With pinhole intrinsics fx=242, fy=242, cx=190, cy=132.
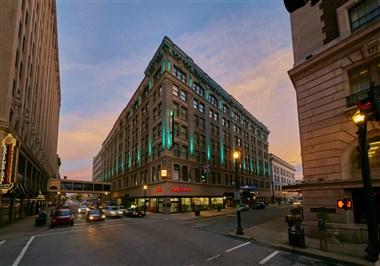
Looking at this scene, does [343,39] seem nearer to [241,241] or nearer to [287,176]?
[241,241]

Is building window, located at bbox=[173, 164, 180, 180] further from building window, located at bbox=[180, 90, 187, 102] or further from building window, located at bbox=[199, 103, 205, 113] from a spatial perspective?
building window, located at bbox=[199, 103, 205, 113]

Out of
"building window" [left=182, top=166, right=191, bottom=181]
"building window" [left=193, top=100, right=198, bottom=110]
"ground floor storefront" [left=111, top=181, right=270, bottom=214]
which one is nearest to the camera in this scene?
"ground floor storefront" [left=111, top=181, right=270, bottom=214]

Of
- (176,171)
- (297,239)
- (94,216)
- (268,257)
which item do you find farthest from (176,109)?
(268,257)

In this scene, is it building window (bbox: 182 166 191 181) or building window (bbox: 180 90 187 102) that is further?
building window (bbox: 180 90 187 102)

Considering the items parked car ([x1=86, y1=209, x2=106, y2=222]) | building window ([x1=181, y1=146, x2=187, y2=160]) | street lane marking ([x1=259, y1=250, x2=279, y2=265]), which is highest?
building window ([x1=181, y1=146, x2=187, y2=160])

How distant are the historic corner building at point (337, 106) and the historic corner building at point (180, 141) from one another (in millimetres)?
19360

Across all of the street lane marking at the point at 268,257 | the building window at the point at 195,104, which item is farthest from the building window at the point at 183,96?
the street lane marking at the point at 268,257

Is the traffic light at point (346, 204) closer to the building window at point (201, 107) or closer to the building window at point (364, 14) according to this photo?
the building window at point (364, 14)

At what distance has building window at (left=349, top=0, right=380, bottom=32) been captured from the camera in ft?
48.9

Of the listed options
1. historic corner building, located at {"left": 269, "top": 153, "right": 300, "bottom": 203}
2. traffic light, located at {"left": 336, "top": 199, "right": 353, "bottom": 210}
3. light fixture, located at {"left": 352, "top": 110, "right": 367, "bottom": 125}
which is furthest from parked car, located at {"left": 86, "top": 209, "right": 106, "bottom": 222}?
historic corner building, located at {"left": 269, "top": 153, "right": 300, "bottom": 203}

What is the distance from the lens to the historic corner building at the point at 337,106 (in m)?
14.4

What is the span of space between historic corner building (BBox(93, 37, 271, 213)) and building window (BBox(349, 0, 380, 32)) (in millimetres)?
22555

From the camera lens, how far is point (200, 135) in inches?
1992

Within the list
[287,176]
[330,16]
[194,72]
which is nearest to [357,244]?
[330,16]
